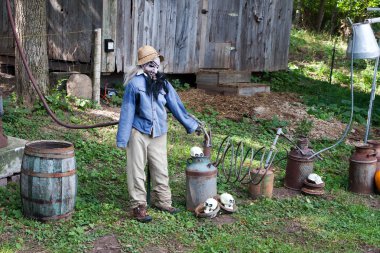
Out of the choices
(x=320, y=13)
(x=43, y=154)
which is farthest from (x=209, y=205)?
(x=320, y=13)

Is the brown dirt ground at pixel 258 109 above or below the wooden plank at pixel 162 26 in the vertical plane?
below

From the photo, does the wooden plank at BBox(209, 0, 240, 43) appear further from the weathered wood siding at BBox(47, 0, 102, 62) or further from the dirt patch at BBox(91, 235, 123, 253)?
the dirt patch at BBox(91, 235, 123, 253)

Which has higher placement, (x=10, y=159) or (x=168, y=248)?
(x=10, y=159)

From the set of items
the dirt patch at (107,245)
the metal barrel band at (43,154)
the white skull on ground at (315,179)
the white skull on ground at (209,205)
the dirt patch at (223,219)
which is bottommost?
the dirt patch at (107,245)

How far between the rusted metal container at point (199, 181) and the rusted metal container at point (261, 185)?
27.8 inches

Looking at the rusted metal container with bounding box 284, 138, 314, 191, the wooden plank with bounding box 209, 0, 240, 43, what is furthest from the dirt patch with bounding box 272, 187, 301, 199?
the wooden plank with bounding box 209, 0, 240, 43

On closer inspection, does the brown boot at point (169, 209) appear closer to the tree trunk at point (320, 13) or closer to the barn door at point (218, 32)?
the barn door at point (218, 32)

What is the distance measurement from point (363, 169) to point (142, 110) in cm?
314

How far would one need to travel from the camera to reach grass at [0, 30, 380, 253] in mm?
4856

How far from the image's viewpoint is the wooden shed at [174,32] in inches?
402

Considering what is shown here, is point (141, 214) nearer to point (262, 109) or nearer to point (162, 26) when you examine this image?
point (262, 109)

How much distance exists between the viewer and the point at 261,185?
6.20 m

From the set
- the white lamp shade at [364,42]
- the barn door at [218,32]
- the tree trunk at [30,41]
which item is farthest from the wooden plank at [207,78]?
the white lamp shade at [364,42]

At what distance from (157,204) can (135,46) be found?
5.49 metres
